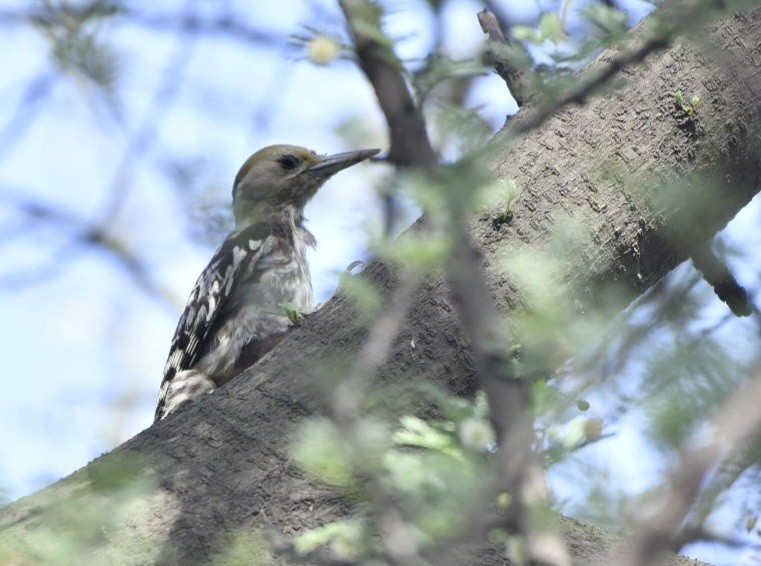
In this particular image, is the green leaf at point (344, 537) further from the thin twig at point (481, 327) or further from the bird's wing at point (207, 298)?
the bird's wing at point (207, 298)

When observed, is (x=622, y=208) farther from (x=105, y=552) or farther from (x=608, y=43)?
(x=105, y=552)

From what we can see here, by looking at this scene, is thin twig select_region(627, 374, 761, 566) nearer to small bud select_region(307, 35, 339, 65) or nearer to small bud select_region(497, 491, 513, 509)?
small bud select_region(497, 491, 513, 509)

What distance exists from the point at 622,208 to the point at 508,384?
271 centimetres

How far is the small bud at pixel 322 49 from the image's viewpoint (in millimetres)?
2912

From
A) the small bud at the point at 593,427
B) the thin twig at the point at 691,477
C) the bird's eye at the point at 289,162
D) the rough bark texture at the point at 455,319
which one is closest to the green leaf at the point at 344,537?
the small bud at the point at 593,427

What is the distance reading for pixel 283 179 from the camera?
8359 mm

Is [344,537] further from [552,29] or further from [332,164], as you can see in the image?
[332,164]

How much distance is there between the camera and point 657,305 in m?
3.90

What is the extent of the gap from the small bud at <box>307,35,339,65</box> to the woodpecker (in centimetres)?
328

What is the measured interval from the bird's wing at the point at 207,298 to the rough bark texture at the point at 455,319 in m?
2.49

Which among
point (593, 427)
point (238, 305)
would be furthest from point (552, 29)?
point (238, 305)

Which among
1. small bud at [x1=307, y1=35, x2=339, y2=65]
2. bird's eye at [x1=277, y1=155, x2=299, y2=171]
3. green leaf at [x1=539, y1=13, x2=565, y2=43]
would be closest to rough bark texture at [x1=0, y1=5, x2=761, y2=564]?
green leaf at [x1=539, y1=13, x2=565, y2=43]

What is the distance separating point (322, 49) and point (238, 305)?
413cm

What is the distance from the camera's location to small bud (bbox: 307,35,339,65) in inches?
115
